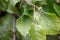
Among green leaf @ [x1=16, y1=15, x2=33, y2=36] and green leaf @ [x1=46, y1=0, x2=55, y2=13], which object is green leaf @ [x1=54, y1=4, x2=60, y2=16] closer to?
green leaf @ [x1=46, y1=0, x2=55, y2=13]

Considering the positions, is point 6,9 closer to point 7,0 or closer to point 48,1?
point 7,0

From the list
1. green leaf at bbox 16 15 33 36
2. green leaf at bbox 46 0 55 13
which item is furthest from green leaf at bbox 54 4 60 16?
green leaf at bbox 16 15 33 36

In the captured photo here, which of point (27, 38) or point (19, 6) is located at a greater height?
point (19, 6)

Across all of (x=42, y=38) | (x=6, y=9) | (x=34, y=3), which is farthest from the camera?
(x=6, y=9)

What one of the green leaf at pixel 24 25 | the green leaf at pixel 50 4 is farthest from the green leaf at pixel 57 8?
the green leaf at pixel 24 25

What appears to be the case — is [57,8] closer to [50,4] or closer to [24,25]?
[50,4]

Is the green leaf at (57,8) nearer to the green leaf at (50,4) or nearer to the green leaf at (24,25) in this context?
the green leaf at (50,4)

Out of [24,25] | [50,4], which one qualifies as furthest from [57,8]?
[24,25]

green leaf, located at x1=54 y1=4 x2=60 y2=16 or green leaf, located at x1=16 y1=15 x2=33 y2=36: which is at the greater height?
green leaf, located at x1=54 y1=4 x2=60 y2=16

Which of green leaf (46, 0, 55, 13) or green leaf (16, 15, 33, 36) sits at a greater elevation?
green leaf (46, 0, 55, 13)

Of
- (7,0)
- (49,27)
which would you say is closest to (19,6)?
(7,0)

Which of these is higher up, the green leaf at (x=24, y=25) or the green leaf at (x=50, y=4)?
the green leaf at (x=50, y=4)
